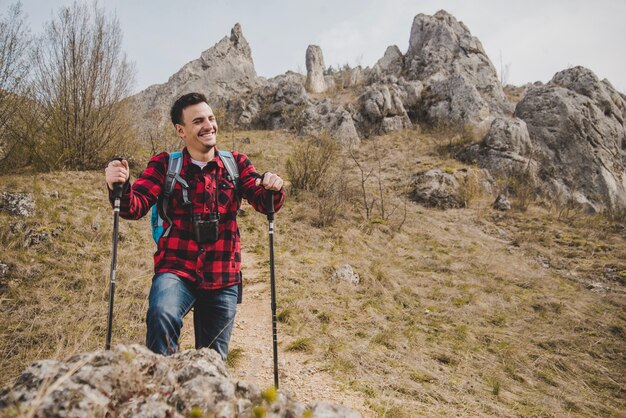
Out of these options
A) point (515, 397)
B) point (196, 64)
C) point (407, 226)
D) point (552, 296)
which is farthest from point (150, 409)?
point (196, 64)

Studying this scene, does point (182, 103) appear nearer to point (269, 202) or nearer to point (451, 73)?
point (269, 202)

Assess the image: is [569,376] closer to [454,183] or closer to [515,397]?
[515,397]

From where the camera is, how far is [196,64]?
85.7ft

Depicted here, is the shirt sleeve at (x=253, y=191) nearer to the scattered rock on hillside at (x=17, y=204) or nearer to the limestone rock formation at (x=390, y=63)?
the scattered rock on hillside at (x=17, y=204)

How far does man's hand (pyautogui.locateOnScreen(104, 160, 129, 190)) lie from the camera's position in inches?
77.5

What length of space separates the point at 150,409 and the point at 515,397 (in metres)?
3.66

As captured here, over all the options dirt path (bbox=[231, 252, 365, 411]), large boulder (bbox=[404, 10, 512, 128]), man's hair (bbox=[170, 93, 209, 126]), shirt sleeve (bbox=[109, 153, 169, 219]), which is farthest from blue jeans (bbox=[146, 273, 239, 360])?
large boulder (bbox=[404, 10, 512, 128])

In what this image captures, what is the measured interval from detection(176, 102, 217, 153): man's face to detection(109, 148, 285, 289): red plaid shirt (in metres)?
0.10

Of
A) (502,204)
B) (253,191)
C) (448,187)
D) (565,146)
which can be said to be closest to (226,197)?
(253,191)

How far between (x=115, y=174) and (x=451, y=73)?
2679cm

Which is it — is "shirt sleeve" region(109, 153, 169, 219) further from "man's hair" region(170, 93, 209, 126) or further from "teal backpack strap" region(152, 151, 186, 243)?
"man's hair" region(170, 93, 209, 126)

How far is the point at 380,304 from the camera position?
17.5ft

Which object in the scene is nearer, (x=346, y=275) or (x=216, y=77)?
(x=346, y=275)

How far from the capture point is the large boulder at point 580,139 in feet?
48.3
